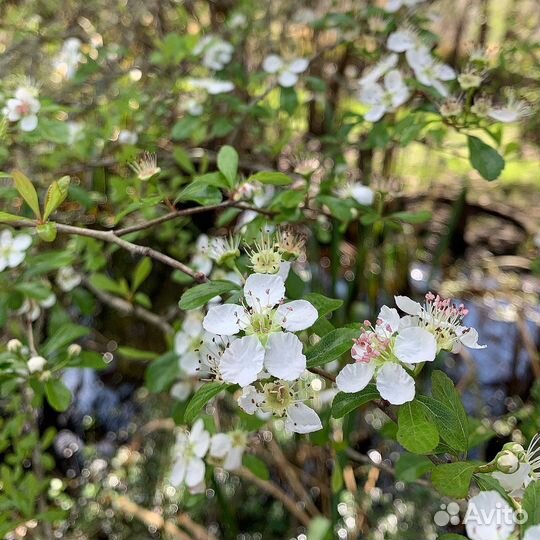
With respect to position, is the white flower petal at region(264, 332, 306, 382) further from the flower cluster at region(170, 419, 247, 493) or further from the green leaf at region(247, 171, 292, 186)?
the flower cluster at region(170, 419, 247, 493)

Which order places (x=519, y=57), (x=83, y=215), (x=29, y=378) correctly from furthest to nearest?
(x=519, y=57), (x=83, y=215), (x=29, y=378)

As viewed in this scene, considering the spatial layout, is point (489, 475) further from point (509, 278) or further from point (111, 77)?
point (509, 278)

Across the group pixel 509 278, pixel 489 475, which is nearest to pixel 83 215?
pixel 489 475

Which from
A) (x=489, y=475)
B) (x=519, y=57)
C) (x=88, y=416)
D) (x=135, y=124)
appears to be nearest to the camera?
(x=489, y=475)

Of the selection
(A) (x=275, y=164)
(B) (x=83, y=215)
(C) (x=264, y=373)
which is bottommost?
(B) (x=83, y=215)

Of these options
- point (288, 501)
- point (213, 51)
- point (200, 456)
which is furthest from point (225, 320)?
point (288, 501)

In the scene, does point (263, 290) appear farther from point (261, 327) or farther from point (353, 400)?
point (353, 400)

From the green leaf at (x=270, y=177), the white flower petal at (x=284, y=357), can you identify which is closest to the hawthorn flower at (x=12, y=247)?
the green leaf at (x=270, y=177)
